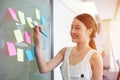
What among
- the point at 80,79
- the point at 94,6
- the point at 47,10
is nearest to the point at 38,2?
the point at 47,10

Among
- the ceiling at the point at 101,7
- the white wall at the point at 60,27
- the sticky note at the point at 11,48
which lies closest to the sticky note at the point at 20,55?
the sticky note at the point at 11,48

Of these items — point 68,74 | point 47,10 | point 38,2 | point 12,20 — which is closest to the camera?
point 12,20

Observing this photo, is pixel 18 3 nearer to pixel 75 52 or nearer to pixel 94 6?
pixel 75 52

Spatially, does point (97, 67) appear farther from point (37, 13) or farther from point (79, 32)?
point (37, 13)

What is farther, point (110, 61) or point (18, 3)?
point (110, 61)

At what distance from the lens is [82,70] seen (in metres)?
1.46

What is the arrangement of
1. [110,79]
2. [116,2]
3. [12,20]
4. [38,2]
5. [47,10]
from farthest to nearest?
[110,79], [116,2], [47,10], [38,2], [12,20]

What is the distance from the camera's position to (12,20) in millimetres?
1393

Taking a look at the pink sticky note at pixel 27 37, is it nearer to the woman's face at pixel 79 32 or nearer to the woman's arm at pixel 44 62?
the woman's arm at pixel 44 62

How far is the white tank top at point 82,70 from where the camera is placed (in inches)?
57.6

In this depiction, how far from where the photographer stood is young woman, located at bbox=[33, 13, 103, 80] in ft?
4.80

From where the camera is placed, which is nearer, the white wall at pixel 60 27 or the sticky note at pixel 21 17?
the sticky note at pixel 21 17

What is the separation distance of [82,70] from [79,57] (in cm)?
12

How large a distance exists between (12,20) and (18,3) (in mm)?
175
